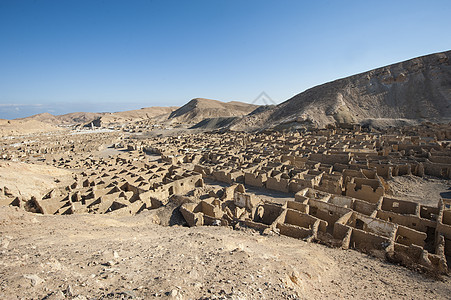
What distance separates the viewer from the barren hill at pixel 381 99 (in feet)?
215

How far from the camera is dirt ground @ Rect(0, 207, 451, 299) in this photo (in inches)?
213

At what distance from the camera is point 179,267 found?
697 cm

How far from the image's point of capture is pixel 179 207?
1541 cm

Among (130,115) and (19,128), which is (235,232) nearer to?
(19,128)

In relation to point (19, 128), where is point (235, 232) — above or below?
below

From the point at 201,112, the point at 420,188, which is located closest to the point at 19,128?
the point at 201,112

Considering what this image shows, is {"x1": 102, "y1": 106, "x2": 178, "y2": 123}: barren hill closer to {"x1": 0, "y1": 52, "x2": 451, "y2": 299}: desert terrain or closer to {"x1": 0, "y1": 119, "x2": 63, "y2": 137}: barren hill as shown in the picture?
{"x1": 0, "y1": 119, "x2": 63, "y2": 137}: barren hill

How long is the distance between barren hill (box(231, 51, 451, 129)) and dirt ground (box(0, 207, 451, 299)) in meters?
60.3

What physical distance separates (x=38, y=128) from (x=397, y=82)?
141258 millimetres

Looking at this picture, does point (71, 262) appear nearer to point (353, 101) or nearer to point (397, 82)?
point (353, 101)

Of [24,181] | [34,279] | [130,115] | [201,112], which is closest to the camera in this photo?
[34,279]

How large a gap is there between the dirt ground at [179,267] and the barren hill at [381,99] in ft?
198

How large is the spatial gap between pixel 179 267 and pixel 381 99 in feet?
283

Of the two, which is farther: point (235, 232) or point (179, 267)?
point (235, 232)
